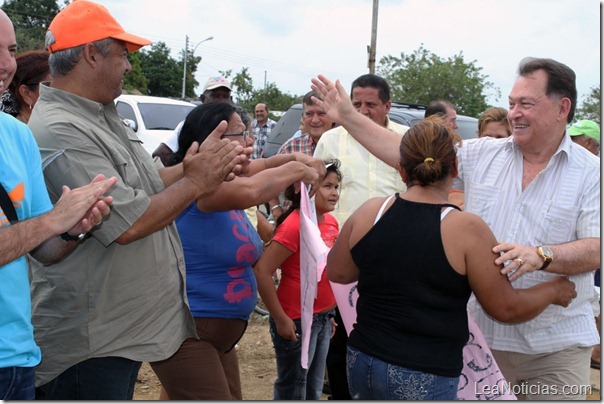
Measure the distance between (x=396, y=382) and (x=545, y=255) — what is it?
90 cm

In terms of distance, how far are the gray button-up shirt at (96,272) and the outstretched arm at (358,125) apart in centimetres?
127

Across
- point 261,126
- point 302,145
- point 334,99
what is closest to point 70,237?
point 334,99

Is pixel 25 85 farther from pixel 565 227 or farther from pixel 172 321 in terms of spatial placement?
pixel 565 227

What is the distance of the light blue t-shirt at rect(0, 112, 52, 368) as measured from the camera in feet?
7.23

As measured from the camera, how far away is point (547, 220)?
131 inches

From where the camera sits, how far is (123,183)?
9.04 ft

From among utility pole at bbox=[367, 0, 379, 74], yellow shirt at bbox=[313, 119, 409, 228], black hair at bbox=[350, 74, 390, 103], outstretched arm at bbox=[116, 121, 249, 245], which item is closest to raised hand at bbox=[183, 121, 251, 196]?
outstretched arm at bbox=[116, 121, 249, 245]

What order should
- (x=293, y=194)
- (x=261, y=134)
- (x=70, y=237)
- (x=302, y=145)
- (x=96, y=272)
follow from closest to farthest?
(x=70, y=237)
(x=96, y=272)
(x=293, y=194)
(x=302, y=145)
(x=261, y=134)

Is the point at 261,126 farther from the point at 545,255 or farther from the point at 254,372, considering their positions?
the point at 545,255

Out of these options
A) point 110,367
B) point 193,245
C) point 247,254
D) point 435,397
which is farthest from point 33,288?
point 435,397

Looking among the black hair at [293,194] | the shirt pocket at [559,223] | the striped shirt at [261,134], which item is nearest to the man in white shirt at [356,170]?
the black hair at [293,194]

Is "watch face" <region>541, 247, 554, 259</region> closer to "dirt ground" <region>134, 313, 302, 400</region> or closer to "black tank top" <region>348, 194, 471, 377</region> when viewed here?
"black tank top" <region>348, 194, 471, 377</region>

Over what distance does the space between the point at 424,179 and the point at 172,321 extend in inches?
50.1

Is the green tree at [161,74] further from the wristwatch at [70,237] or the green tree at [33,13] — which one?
the wristwatch at [70,237]
